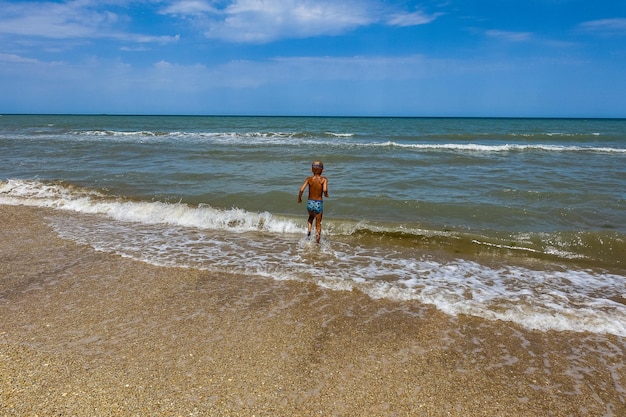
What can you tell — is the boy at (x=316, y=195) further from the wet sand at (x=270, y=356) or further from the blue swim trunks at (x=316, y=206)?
the wet sand at (x=270, y=356)

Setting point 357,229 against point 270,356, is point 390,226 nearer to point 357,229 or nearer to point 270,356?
point 357,229

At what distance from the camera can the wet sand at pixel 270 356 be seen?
3285mm

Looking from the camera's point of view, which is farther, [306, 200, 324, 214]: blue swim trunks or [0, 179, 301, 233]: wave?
[0, 179, 301, 233]: wave

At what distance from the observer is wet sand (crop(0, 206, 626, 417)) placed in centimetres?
329

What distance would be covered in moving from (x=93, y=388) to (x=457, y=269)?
5226 mm

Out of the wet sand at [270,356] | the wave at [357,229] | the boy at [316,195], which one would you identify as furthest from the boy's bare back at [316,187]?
the wet sand at [270,356]

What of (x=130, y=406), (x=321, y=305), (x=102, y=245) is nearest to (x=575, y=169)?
(x=321, y=305)

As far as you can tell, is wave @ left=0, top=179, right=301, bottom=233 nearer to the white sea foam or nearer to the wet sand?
the white sea foam

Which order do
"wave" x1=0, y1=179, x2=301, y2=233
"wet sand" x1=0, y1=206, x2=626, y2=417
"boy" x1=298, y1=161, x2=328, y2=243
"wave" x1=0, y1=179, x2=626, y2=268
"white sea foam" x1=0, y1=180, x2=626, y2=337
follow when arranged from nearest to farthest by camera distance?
"wet sand" x1=0, y1=206, x2=626, y2=417, "white sea foam" x1=0, y1=180, x2=626, y2=337, "wave" x1=0, y1=179, x2=626, y2=268, "boy" x1=298, y1=161, x2=328, y2=243, "wave" x1=0, y1=179, x2=301, y2=233

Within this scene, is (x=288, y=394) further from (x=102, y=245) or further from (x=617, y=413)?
(x=102, y=245)

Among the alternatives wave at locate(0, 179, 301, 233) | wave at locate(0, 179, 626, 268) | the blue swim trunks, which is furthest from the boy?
wave at locate(0, 179, 301, 233)

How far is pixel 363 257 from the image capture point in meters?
7.16

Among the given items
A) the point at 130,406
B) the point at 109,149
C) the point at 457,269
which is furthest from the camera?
the point at 109,149

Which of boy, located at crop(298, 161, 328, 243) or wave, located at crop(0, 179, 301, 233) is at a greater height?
boy, located at crop(298, 161, 328, 243)
